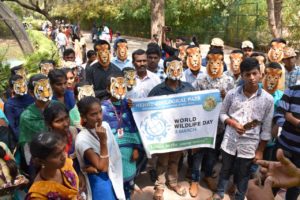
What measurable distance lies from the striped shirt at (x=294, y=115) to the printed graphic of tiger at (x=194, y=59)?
1.84 meters

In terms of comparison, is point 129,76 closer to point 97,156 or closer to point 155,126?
point 155,126

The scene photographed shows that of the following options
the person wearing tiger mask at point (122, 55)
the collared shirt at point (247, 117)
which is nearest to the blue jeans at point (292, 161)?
the collared shirt at point (247, 117)

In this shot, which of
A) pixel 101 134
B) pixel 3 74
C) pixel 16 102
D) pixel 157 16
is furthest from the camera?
pixel 157 16

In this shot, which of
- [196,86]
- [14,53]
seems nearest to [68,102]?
[196,86]

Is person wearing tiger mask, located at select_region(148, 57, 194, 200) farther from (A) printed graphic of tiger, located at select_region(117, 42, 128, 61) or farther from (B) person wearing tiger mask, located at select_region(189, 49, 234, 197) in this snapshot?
(A) printed graphic of tiger, located at select_region(117, 42, 128, 61)

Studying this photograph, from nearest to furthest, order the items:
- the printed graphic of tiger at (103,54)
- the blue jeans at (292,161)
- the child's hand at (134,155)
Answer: the blue jeans at (292,161), the child's hand at (134,155), the printed graphic of tiger at (103,54)

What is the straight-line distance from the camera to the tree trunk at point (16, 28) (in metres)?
11.0

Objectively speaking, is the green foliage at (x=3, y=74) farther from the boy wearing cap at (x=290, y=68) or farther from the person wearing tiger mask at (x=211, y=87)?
the boy wearing cap at (x=290, y=68)

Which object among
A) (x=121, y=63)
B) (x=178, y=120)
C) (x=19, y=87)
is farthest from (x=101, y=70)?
(x=178, y=120)

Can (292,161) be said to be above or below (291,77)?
below

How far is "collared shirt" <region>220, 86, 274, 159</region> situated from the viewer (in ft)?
13.5

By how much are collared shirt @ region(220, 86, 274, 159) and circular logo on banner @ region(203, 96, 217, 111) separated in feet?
1.61

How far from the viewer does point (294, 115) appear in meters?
3.83

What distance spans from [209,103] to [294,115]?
128cm
